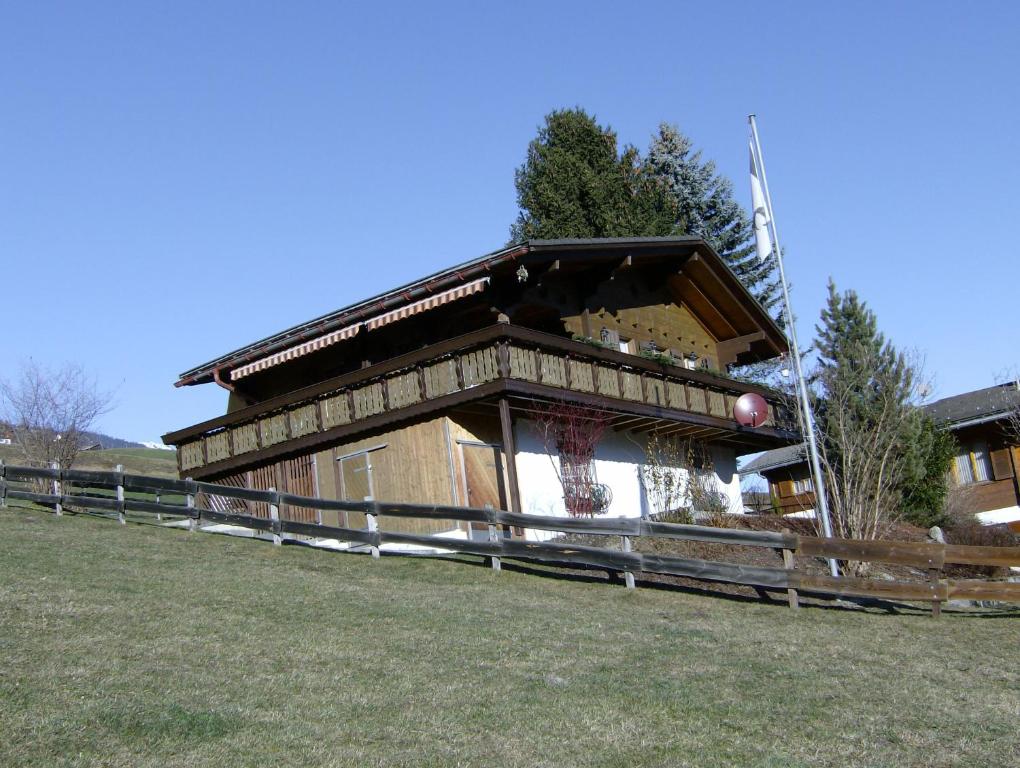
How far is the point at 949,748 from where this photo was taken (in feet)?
26.8

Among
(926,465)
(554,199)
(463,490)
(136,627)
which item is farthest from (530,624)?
(554,199)

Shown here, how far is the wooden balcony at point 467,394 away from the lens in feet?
68.5

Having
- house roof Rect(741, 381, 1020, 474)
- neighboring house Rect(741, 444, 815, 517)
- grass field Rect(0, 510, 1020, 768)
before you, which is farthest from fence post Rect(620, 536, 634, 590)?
neighboring house Rect(741, 444, 815, 517)

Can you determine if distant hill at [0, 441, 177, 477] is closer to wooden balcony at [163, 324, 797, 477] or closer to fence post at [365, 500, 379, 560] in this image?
wooden balcony at [163, 324, 797, 477]

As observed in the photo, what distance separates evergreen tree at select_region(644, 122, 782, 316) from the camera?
167 ft

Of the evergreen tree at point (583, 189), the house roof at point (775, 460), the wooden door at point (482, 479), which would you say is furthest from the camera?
the evergreen tree at point (583, 189)

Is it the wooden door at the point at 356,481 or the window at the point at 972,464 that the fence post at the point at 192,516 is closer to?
the wooden door at the point at 356,481

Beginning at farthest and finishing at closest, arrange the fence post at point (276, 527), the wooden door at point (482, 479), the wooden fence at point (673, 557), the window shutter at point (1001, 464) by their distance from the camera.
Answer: the window shutter at point (1001, 464)
the wooden door at point (482, 479)
the fence post at point (276, 527)
the wooden fence at point (673, 557)

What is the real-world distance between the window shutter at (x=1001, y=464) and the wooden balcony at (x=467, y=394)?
473 inches

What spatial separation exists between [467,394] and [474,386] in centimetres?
21

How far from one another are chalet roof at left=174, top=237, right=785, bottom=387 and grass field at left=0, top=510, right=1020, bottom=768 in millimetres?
8316

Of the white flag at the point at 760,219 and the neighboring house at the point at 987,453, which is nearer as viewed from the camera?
the white flag at the point at 760,219

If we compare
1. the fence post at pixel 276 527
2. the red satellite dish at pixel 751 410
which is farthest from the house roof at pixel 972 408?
the fence post at pixel 276 527

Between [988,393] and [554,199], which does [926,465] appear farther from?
[554,199]
